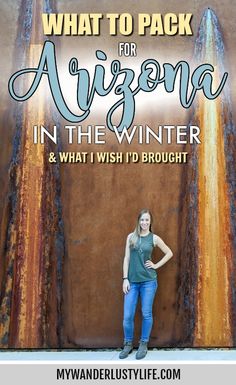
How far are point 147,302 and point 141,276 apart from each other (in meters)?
0.27

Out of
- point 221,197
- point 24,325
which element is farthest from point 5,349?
point 221,197

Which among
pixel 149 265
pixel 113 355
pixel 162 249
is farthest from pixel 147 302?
pixel 113 355

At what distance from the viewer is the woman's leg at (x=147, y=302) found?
490 centimetres

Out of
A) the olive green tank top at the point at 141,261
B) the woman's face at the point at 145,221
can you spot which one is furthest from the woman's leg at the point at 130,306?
the woman's face at the point at 145,221

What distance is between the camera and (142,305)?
4.95m

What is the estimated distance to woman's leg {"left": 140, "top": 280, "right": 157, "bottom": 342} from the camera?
4.90 m

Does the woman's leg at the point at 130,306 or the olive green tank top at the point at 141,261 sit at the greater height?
the olive green tank top at the point at 141,261

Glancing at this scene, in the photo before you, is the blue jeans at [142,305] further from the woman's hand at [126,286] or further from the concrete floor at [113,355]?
the concrete floor at [113,355]

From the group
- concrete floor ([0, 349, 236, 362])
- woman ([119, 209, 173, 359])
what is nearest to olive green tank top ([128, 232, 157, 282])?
woman ([119, 209, 173, 359])

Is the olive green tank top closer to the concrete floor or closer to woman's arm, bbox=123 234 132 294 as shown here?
woman's arm, bbox=123 234 132 294

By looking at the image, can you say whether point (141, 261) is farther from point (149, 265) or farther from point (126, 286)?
point (126, 286)

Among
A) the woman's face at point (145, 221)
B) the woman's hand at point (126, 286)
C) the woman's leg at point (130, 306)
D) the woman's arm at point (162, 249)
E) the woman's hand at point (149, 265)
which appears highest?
the woman's face at point (145, 221)

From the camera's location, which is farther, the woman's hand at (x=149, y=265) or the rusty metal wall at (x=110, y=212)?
the rusty metal wall at (x=110, y=212)

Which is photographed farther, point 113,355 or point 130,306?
point 113,355
